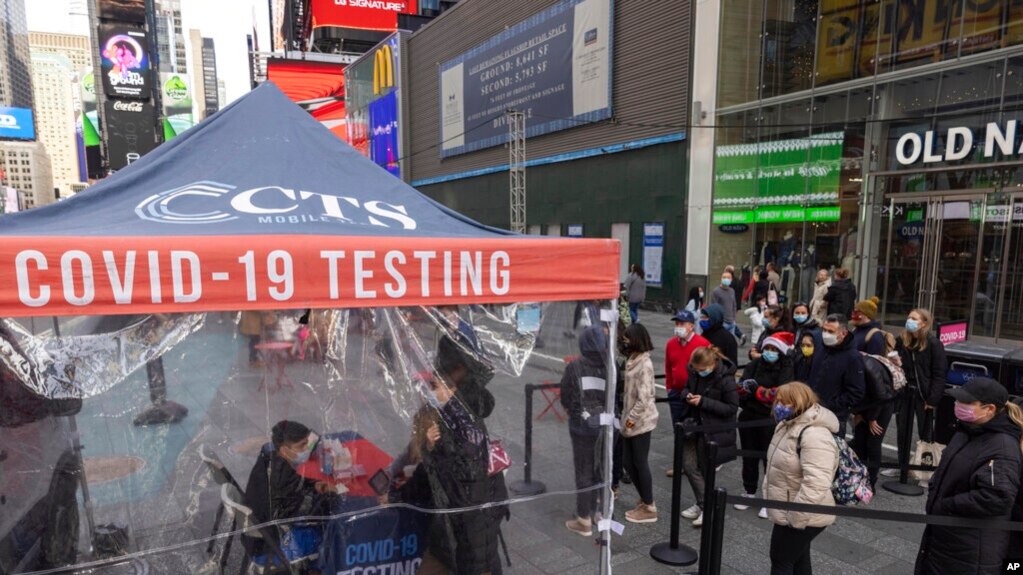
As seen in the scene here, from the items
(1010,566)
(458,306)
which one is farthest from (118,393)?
(1010,566)

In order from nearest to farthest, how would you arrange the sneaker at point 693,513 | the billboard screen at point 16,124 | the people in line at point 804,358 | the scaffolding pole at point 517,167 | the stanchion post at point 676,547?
the stanchion post at point 676,547 → the sneaker at point 693,513 → the people in line at point 804,358 → the scaffolding pole at point 517,167 → the billboard screen at point 16,124

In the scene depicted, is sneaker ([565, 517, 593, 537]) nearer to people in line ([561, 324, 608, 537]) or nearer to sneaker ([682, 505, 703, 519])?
people in line ([561, 324, 608, 537])

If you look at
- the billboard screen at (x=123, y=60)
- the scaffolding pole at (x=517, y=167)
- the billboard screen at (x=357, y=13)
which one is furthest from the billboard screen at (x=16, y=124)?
the scaffolding pole at (x=517, y=167)

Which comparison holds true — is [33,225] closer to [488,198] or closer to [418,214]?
[418,214]

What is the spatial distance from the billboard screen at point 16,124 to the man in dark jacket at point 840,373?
314ft

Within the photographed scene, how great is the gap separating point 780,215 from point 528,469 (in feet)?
44.9

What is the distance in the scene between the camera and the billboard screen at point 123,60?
114 feet

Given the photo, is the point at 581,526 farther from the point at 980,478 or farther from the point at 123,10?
the point at 123,10

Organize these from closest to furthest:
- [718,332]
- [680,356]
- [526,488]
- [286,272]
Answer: [286,272] < [526,488] < [680,356] < [718,332]

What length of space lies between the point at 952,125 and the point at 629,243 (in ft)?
31.9

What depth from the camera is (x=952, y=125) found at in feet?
39.3

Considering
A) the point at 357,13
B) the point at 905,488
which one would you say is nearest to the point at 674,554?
the point at 905,488

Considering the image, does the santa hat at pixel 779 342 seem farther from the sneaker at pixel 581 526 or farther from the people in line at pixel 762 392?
the sneaker at pixel 581 526

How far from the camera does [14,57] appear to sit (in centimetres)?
12700
